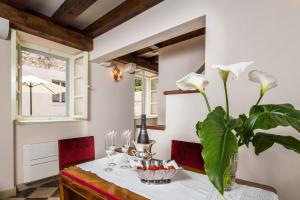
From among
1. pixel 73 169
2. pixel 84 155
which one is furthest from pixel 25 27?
pixel 73 169

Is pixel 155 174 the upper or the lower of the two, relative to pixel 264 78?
lower

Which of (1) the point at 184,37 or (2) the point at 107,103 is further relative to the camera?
(2) the point at 107,103

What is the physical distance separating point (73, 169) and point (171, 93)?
1.16 metres

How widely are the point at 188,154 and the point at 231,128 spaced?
3.17 ft

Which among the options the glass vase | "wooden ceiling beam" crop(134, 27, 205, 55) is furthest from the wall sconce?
the glass vase

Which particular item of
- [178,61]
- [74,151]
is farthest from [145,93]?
[74,151]

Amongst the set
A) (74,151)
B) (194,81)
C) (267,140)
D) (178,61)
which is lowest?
(74,151)

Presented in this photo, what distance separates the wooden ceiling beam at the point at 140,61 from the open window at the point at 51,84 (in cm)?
85

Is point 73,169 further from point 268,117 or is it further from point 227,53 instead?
point 227,53

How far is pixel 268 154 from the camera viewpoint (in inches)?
50.8

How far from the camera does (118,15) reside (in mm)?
2227

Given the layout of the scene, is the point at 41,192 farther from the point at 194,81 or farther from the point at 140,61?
the point at 140,61

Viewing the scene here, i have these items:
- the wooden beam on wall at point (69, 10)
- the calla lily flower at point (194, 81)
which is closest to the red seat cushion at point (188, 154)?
the calla lily flower at point (194, 81)

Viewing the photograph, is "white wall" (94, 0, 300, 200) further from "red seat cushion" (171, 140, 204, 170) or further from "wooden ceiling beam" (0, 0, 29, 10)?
"wooden ceiling beam" (0, 0, 29, 10)
